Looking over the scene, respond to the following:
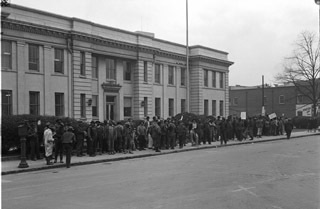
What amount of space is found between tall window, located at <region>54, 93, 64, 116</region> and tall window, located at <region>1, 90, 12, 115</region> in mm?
4426

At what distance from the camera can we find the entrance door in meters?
Answer: 38.6

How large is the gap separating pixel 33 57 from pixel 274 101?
194 ft

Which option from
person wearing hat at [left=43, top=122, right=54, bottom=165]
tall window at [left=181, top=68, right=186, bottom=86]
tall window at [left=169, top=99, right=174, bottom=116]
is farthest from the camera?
tall window at [left=181, top=68, right=186, bottom=86]

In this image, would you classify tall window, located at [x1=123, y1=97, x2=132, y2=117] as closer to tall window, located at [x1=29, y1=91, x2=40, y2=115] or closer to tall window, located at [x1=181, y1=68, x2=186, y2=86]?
tall window, located at [x1=181, y1=68, x2=186, y2=86]

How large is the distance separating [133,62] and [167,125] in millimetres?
18062

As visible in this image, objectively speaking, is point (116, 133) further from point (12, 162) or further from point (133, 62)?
point (133, 62)

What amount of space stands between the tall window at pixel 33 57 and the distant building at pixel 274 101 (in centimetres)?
5240

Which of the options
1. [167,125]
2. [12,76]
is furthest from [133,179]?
[12,76]

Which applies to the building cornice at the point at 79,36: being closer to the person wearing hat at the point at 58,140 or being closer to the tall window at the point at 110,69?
the tall window at the point at 110,69

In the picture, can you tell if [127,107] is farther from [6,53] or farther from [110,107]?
[6,53]

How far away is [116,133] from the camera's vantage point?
2141 centimetres

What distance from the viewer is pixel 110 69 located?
A: 3888 cm

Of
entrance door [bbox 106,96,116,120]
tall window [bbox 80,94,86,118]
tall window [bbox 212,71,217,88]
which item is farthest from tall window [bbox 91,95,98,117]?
tall window [bbox 212,71,217,88]

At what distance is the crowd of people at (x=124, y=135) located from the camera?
17.1 metres
